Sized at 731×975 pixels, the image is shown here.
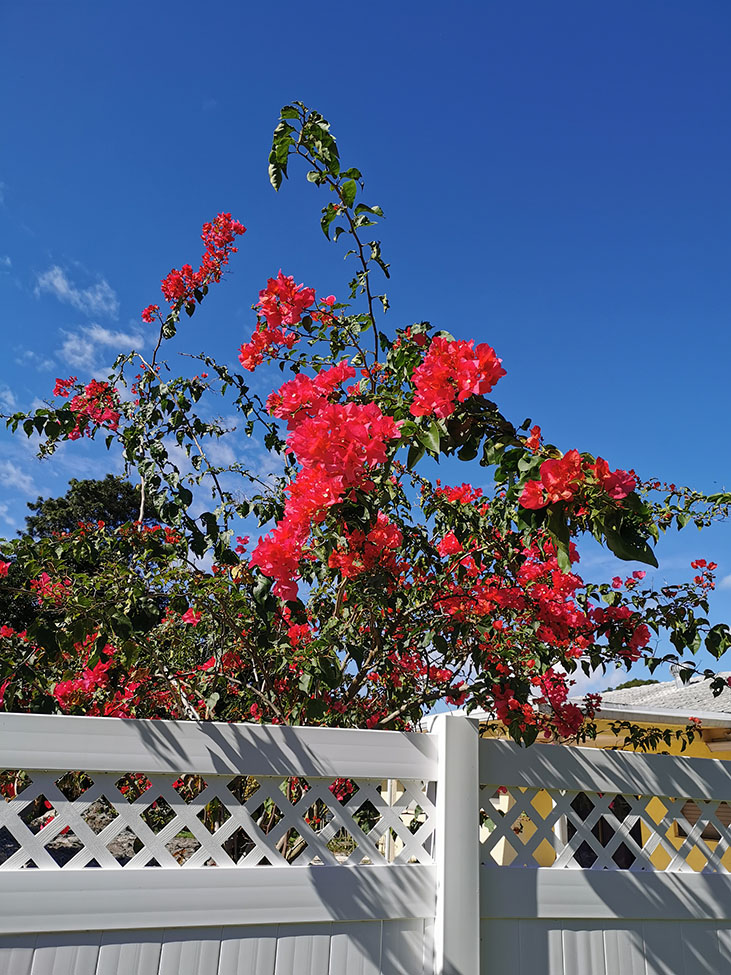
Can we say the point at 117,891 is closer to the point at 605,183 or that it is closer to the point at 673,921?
the point at 673,921

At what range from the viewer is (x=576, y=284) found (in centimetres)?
564

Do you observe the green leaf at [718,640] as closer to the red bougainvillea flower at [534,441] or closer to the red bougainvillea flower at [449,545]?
the red bougainvillea flower at [449,545]

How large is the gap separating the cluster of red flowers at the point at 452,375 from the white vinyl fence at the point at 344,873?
3.27 ft

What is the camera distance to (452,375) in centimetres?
173

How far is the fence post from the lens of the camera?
6.45 ft

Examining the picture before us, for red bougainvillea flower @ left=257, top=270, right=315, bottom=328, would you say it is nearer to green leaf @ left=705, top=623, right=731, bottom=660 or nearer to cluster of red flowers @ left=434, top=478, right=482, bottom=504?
cluster of red flowers @ left=434, top=478, right=482, bottom=504

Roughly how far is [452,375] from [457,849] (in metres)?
1.39

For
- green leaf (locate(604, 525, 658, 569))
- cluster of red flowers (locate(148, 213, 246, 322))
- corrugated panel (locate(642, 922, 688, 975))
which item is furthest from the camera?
cluster of red flowers (locate(148, 213, 246, 322))

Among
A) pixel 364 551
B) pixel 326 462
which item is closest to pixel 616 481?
pixel 326 462

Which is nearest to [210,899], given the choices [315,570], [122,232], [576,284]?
[315,570]

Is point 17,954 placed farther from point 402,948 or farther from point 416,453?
point 416,453

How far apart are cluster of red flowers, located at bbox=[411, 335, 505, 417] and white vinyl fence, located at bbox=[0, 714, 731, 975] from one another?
1.00 metres

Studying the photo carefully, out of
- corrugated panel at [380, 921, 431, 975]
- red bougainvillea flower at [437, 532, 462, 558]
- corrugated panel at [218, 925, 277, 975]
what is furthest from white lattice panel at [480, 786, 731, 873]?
red bougainvillea flower at [437, 532, 462, 558]

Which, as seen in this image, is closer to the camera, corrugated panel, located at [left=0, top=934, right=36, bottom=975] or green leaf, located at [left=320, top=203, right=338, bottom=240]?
corrugated panel, located at [left=0, top=934, right=36, bottom=975]
